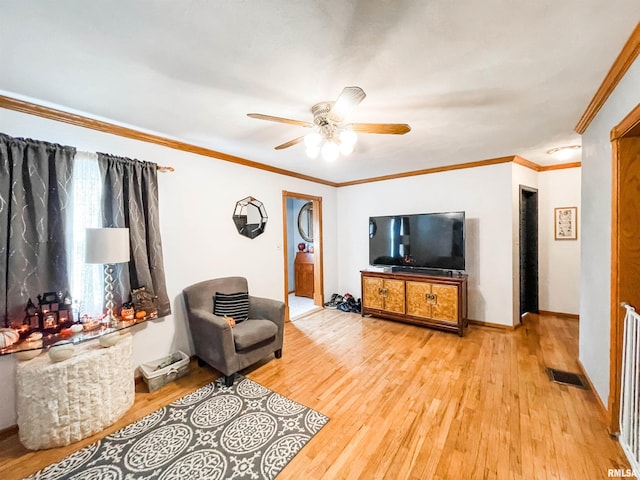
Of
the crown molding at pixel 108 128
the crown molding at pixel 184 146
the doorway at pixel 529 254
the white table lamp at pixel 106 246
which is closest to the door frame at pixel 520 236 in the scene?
the doorway at pixel 529 254

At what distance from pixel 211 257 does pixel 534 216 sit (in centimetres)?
492

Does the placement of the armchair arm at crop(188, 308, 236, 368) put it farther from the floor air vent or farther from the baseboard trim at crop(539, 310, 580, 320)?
the baseboard trim at crop(539, 310, 580, 320)

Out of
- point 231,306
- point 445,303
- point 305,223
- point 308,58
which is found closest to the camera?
point 308,58

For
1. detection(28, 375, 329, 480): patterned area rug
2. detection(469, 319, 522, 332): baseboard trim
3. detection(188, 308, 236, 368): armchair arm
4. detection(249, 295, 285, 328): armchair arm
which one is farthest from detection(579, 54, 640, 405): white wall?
detection(188, 308, 236, 368): armchair arm

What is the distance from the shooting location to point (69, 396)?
1.81 meters

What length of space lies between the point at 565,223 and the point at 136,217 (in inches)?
229

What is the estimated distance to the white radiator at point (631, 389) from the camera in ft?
4.91

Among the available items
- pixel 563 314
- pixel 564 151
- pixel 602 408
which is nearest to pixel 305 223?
pixel 564 151

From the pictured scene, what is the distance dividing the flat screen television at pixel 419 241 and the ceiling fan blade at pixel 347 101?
8.71 ft

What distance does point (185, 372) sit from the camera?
104 inches

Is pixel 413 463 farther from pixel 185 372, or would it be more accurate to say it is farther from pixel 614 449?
pixel 185 372

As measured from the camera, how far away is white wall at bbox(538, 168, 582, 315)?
4.00 meters

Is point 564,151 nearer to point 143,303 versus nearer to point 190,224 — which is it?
Result: point 190,224

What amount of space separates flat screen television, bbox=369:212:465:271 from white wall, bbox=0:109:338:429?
1654 millimetres
